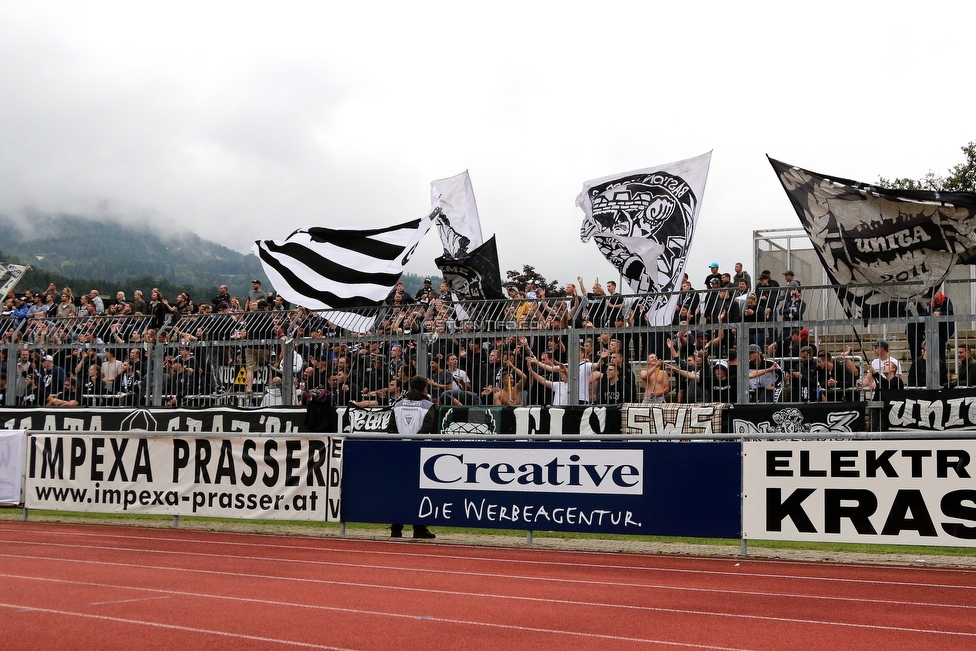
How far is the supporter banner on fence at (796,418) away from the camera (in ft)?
48.7

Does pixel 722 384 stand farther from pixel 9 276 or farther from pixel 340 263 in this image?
pixel 9 276

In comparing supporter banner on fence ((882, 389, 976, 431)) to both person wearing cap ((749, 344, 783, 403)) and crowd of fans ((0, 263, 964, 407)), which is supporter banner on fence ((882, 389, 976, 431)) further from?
person wearing cap ((749, 344, 783, 403))

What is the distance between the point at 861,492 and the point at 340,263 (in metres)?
9.43

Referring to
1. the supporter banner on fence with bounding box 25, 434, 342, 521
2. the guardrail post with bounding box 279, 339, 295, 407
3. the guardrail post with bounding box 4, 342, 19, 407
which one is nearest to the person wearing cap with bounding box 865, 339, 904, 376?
the supporter banner on fence with bounding box 25, 434, 342, 521

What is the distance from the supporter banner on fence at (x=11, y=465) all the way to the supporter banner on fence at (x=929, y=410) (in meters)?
12.9

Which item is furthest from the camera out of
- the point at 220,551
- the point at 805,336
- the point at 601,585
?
the point at 805,336

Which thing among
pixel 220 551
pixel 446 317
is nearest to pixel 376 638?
pixel 220 551

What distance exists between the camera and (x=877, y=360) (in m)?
14.9

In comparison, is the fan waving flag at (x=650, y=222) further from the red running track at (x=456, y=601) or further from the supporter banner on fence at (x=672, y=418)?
the red running track at (x=456, y=601)

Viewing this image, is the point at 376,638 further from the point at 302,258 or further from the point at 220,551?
the point at 302,258

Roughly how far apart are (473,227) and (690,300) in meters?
4.19

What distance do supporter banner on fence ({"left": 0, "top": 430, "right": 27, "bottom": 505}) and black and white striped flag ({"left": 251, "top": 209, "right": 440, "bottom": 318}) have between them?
4.70 m

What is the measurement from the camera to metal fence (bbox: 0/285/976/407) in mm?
15328

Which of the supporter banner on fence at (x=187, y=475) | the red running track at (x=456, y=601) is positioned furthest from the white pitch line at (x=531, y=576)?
the supporter banner on fence at (x=187, y=475)
